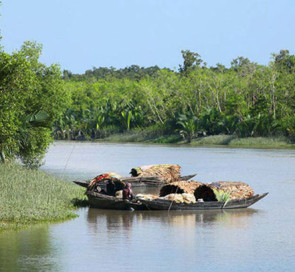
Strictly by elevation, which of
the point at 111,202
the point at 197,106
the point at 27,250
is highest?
the point at 197,106

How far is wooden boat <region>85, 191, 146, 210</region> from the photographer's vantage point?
26.4 meters

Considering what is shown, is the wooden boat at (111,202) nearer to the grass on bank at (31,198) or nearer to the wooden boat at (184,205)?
the wooden boat at (184,205)

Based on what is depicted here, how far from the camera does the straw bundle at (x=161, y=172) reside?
36906 millimetres

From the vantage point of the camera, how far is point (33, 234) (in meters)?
21.2

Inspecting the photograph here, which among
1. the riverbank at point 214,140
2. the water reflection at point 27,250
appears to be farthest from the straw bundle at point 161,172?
the riverbank at point 214,140

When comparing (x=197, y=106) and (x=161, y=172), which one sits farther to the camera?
(x=197, y=106)

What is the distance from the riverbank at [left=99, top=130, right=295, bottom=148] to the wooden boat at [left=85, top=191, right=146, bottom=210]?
47331 millimetres

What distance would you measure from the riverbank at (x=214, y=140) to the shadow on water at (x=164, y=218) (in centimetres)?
4641

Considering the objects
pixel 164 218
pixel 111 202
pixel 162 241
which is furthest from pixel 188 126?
pixel 162 241

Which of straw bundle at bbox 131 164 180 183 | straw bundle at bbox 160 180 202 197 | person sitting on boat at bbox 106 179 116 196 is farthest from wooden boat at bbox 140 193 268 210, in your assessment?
straw bundle at bbox 131 164 180 183

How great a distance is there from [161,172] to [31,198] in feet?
43.5

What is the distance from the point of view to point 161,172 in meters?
37.5

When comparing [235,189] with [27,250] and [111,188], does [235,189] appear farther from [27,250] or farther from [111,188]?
[27,250]

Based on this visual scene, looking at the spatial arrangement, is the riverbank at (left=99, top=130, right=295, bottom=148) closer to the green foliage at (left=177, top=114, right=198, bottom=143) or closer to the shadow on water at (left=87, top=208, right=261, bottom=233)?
the green foliage at (left=177, top=114, right=198, bottom=143)
